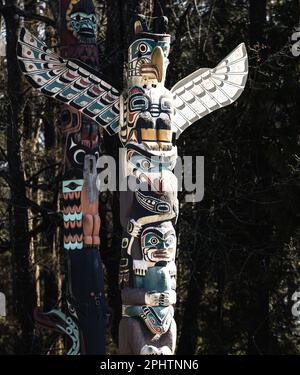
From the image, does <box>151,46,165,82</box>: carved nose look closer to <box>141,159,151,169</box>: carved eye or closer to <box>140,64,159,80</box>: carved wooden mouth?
<box>140,64,159,80</box>: carved wooden mouth

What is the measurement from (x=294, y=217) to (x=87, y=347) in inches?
230

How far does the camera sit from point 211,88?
37.5ft

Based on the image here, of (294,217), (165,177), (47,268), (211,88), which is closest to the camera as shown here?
(165,177)

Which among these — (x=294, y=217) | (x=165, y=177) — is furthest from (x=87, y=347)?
(x=294, y=217)

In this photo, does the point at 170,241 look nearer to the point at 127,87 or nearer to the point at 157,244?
the point at 157,244

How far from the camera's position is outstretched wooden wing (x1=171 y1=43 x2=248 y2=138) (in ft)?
36.8

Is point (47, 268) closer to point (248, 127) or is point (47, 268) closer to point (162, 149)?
point (248, 127)

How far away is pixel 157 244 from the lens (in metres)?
10.2

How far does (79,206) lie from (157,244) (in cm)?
113

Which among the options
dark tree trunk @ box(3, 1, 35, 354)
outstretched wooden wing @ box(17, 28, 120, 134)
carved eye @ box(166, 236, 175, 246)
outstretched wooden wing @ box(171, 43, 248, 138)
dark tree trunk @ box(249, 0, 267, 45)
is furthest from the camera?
dark tree trunk @ box(249, 0, 267, 45)

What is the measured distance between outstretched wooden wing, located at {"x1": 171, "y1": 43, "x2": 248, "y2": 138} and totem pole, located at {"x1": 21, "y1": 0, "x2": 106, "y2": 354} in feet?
3.44

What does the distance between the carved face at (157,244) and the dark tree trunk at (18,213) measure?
4.83 metres

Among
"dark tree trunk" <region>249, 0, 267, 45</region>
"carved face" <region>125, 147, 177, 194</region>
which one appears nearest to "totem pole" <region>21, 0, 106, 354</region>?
"carved face" <region>125, 147, 177, 194</region>

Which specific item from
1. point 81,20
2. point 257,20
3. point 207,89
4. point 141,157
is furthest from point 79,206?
point 257,20
